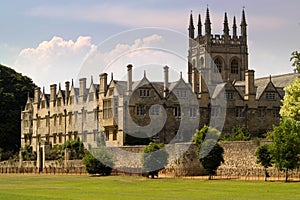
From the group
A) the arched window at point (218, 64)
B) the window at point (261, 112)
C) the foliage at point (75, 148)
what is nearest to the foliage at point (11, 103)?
the foliage at point (75, 148)

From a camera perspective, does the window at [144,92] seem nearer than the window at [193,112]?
Yes

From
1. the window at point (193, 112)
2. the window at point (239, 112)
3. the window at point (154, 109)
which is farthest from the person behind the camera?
the window at point (239, 112)

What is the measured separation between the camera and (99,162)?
65875 millimetres

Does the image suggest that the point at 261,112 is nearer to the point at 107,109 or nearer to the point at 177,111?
the point at 177,111

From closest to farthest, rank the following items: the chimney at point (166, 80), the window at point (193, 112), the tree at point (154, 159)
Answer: the tree at point (154, 159) < the chimney at point (166, 80) < the window at point (193, 112)

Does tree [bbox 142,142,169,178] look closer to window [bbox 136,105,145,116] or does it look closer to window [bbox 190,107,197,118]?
window [bbox 136,105,145,116]

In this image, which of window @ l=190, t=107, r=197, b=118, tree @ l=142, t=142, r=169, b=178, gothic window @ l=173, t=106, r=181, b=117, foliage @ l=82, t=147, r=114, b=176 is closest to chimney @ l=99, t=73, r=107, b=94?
gothic window @ l=173, t=106, r=181, b=117

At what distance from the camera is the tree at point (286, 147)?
50.2 metres

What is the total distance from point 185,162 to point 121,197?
27626 millimetres

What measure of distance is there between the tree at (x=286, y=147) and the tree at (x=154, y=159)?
13.1 metres

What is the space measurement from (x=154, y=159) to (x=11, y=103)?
5422 centimetres

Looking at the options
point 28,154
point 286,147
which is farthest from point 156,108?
point 286,147

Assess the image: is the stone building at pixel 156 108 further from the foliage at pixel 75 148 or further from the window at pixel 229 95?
the foliage at pixel 75 148

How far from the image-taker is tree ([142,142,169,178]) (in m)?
60.8
